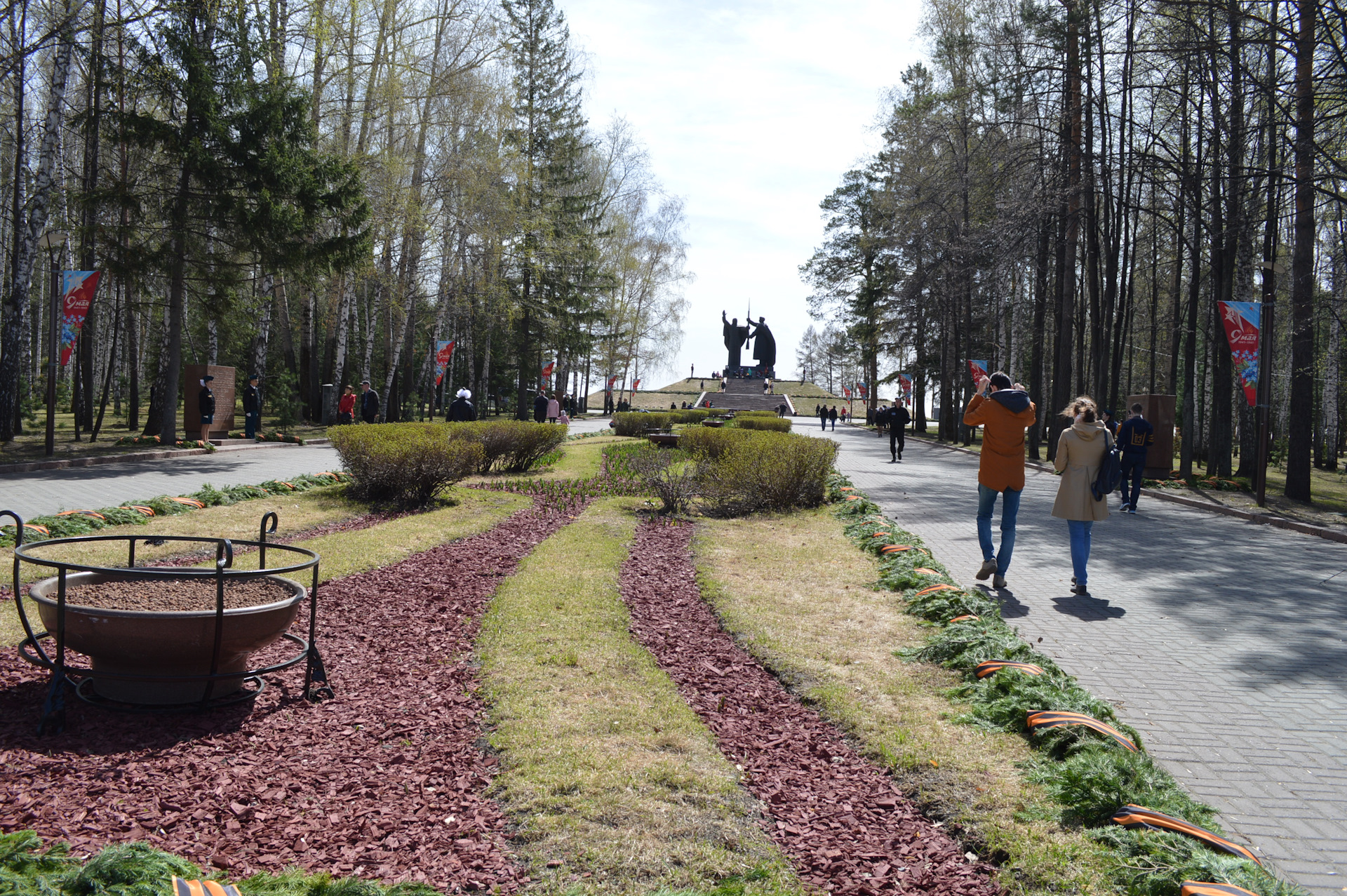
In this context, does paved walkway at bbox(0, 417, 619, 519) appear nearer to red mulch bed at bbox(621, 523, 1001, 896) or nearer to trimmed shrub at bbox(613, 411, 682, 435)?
red mulch bed at bbox(621, 523, 1001, 896)

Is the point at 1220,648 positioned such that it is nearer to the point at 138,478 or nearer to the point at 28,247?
the point at 138,478

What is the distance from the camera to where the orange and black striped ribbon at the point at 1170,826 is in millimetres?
3102

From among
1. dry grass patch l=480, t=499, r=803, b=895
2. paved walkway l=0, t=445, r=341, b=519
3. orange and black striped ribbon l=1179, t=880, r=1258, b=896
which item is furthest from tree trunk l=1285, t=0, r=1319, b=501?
paved walkway l=0, t=445, r=341, b=519

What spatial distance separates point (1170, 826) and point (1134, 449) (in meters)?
13.7

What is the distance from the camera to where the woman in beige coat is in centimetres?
823

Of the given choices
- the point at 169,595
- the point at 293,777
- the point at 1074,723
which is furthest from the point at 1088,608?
the point at 169,595

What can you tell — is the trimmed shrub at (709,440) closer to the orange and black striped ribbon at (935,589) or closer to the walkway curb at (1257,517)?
the walkway curb at (1257,517)

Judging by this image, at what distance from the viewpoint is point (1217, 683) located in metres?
5.46

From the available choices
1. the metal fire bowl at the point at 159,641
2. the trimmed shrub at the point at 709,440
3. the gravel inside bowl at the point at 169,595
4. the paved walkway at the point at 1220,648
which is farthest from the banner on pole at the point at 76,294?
the paved walkway at the point at 1220,648

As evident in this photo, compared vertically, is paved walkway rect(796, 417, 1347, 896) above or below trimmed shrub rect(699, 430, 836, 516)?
below

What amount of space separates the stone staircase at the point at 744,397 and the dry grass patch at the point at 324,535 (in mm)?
52539

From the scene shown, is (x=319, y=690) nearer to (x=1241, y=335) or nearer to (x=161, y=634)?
(x=161, y=634)

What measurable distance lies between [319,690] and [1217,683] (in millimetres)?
5431

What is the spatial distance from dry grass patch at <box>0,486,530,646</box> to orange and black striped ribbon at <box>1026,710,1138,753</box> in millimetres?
5544
